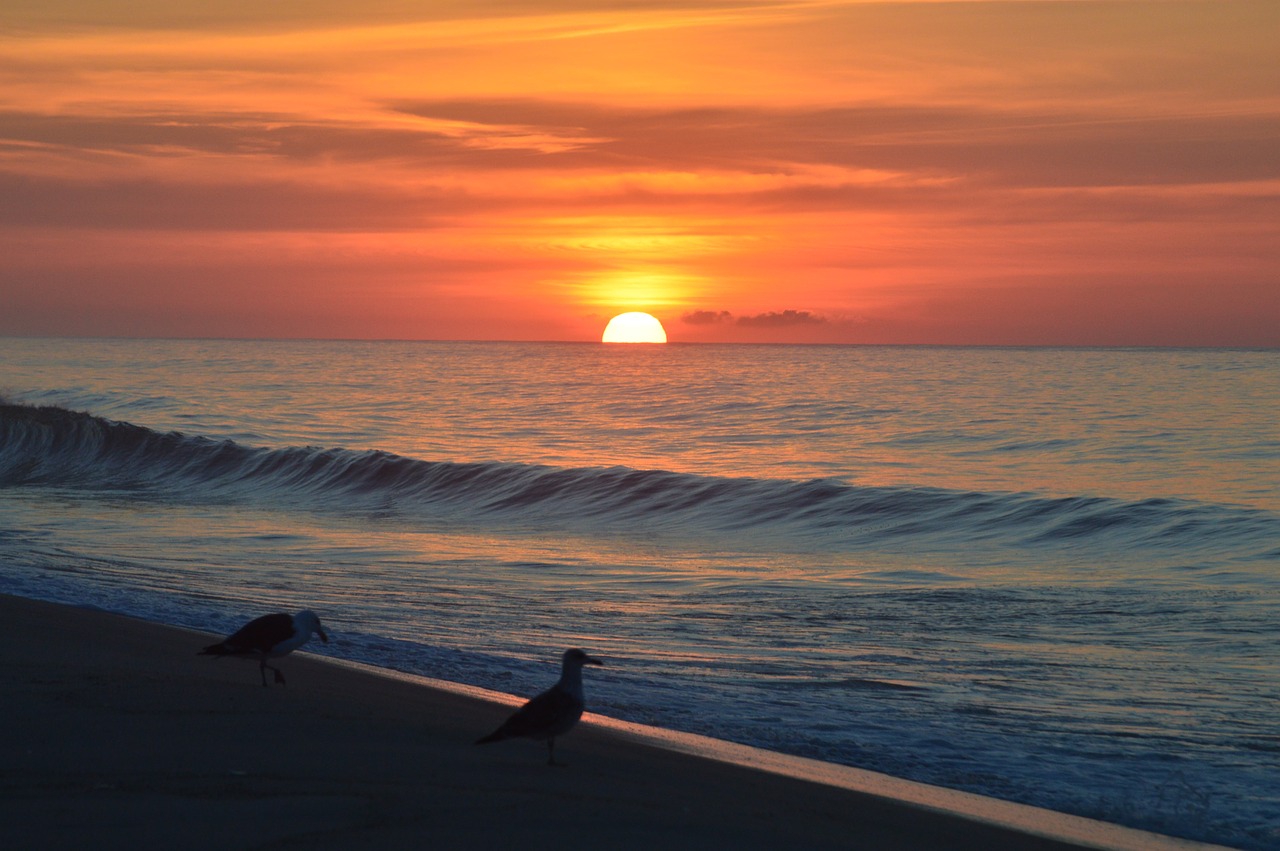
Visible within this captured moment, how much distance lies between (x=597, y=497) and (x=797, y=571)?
9.24 m

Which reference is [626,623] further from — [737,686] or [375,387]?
[375,387]

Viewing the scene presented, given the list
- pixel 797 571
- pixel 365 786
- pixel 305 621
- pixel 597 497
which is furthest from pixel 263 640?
pixel 597 497

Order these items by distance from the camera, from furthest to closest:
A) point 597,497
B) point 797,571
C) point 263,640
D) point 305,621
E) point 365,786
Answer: point 597,497, point 797,571, point 305,621, point 263,640, point 365,786

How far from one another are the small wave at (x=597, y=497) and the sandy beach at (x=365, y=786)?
12.0m

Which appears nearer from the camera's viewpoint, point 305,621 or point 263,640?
point 263,640

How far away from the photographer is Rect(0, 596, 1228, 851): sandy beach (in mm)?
4719

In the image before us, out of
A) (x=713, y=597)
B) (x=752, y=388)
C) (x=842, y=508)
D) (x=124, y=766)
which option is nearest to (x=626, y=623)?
(x=713, y=597)

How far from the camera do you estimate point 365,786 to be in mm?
5305

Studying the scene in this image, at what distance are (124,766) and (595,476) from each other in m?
20.6

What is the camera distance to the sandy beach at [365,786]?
4719mm

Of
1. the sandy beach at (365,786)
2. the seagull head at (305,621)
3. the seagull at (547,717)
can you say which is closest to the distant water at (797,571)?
the sandy beach at (365,786)

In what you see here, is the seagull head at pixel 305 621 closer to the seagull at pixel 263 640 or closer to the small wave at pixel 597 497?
the seagull at pixel 263 640

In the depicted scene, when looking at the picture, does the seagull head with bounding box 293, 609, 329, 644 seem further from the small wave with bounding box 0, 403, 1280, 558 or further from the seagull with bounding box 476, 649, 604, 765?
the small wave with bounding box 0, 403, 1280, 558

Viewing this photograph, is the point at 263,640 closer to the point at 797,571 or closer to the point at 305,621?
the point at 305,621
